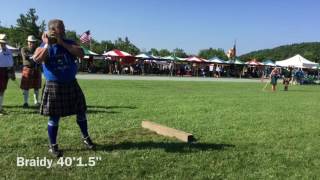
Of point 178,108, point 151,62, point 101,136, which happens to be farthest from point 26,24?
point 101,136

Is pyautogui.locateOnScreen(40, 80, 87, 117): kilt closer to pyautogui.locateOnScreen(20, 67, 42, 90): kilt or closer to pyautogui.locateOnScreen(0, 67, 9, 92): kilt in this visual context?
pyautogui.locateOnScreen(0, 67, 9, 92): kilt

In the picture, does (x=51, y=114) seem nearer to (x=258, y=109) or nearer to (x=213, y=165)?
(x=213, y=165)

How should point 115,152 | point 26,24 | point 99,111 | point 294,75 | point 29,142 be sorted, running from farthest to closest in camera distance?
1. point 26,24
2. point 294,75
3. point 99,111
4. point 29,142
5. point 115,152

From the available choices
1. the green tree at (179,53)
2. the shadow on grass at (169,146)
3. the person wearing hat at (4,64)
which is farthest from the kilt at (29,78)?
the green tree at (179,53)

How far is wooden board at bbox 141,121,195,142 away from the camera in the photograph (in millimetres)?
7027

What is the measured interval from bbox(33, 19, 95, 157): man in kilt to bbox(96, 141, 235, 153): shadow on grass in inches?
25.0

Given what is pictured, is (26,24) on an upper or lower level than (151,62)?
upper

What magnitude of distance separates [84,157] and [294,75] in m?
35.2

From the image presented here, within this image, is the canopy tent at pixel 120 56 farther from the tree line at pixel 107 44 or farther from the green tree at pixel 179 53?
the green tree at pixel 179 53

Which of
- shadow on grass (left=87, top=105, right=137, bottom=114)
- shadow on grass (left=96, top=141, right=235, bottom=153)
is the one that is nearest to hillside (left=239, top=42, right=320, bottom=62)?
shadow on grass (left=87, top=105, right=137, bottom=114)

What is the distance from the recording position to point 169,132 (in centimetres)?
740

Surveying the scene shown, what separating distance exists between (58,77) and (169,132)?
2.07m

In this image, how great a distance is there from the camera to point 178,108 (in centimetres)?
1181

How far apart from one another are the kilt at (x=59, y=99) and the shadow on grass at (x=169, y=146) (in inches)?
25.8
